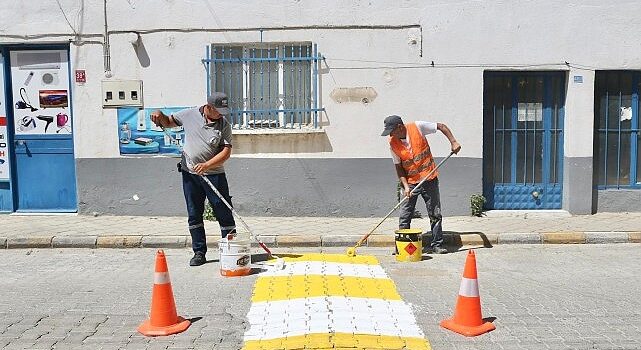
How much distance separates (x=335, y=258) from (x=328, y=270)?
2.42ft

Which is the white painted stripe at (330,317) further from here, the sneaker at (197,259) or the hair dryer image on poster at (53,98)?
the hair dryer image on poster at (53,98)

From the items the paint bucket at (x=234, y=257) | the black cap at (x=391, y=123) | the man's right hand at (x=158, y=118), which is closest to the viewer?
the paint bucket at (x=234, y=257)

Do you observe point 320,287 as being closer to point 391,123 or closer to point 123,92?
point 391,123

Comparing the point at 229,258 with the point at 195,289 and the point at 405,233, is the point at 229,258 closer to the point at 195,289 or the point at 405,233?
the point at 195,289

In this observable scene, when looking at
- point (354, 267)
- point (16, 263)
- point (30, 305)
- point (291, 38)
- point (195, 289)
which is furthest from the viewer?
point (291, 38)

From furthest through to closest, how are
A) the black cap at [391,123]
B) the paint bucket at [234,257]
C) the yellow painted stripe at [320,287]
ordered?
1. the black cap at [391,123]
2. the paint bucket at [234,257]
3. the yellow painted stripe at [320,287]

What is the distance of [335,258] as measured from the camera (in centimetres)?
791

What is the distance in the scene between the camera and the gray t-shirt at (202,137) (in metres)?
7.46

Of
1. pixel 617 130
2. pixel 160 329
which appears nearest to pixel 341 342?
pixel 160 329

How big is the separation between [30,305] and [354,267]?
3.32 m

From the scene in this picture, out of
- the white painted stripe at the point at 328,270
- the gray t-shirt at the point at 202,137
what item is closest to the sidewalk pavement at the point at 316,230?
the white painted stripe at the point at 328,270

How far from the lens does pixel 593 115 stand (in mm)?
10328

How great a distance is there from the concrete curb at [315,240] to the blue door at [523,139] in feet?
5.38

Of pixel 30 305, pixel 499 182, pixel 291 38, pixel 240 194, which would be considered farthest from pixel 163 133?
pixel 499 182
